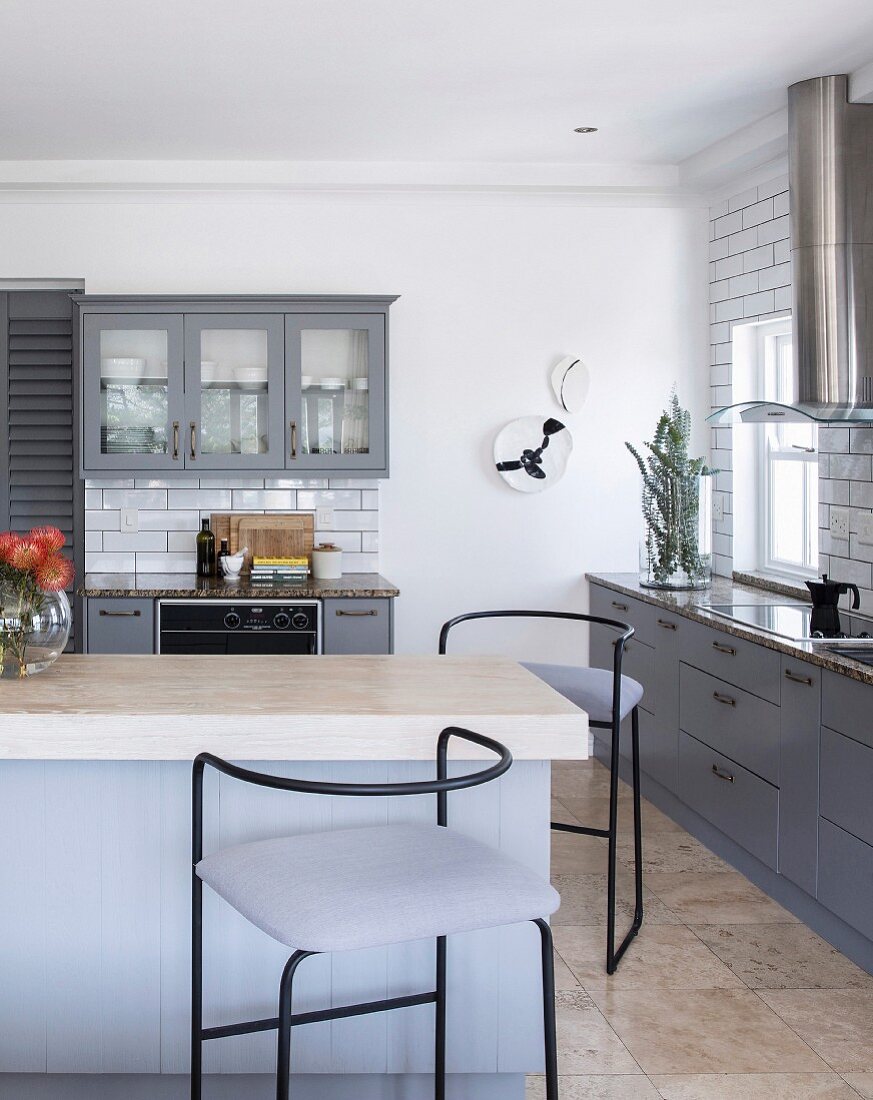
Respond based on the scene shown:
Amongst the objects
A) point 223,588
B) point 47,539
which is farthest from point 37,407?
point 47,539

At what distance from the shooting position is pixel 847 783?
319cm

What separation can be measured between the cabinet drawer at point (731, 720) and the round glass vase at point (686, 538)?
0.57m

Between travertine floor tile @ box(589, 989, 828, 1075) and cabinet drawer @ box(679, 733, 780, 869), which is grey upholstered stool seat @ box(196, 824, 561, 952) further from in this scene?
cabinet drawer @ box(679, 733, 780, 869)

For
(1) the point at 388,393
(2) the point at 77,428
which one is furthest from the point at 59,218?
(1) the point at 388,393

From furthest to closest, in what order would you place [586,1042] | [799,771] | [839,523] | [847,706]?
[839,523]
[799,771]
[847,706]
[586,1042]

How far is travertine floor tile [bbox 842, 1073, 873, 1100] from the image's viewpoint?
2.58 meters

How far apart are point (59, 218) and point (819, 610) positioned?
12.3 feet

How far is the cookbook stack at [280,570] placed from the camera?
507 cm

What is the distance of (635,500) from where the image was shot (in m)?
5.52

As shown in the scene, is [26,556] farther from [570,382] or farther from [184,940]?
[570,382]

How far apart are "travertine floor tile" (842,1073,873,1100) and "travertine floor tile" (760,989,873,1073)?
0.08ft

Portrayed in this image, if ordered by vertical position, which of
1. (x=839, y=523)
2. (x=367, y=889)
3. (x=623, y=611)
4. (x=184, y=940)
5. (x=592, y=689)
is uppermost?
(x=839, y=523)

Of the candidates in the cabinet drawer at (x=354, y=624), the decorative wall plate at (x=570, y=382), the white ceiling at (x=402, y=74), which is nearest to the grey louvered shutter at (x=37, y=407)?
the white ceiling at (x=402, y=74)

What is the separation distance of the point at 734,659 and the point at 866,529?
742 millimetres
